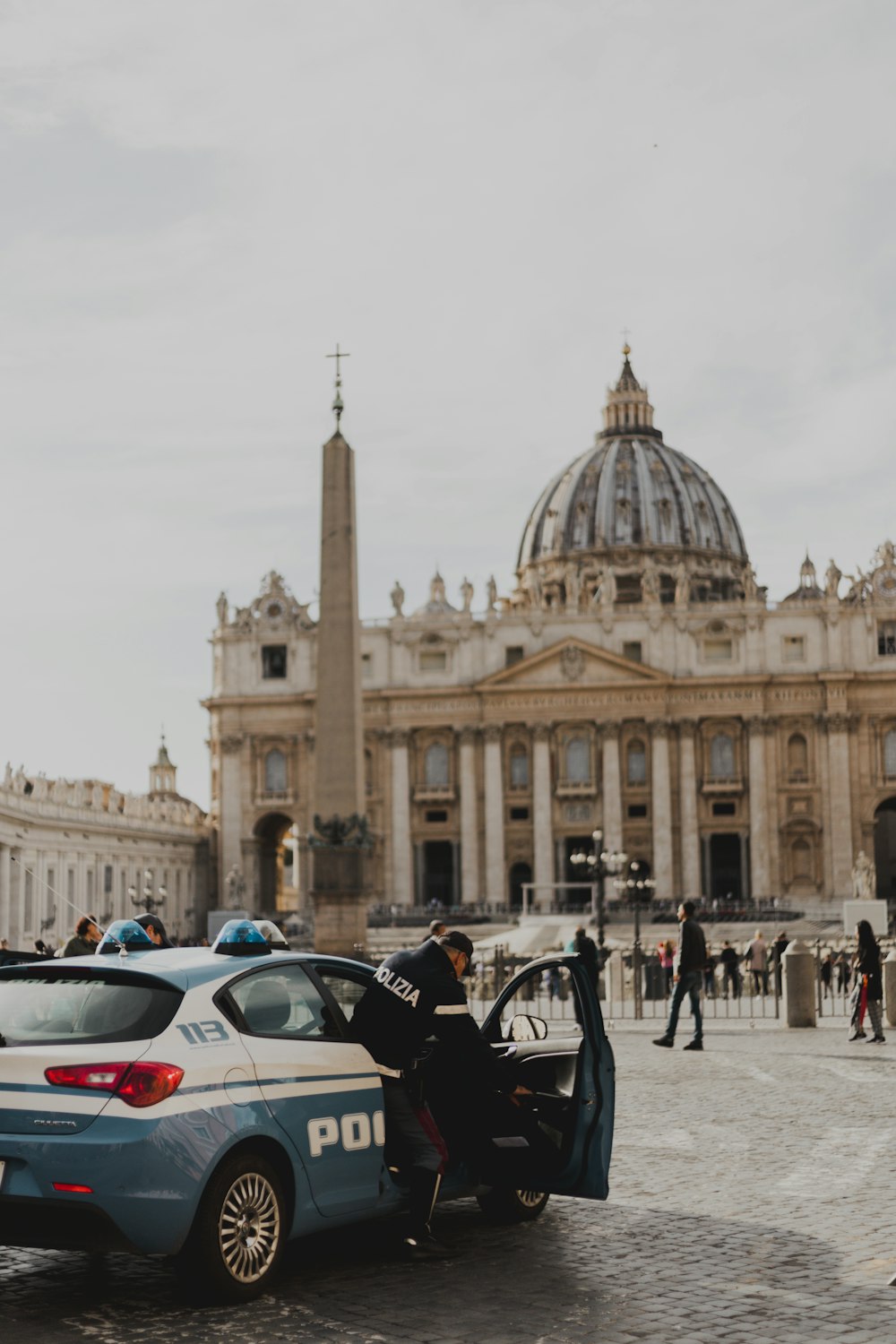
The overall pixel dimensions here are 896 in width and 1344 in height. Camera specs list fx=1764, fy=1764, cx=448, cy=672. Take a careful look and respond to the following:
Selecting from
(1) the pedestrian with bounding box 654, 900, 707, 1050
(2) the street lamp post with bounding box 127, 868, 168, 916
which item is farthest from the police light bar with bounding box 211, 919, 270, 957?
(2) the street lamp post with bounding box 127, 868, 168, 916

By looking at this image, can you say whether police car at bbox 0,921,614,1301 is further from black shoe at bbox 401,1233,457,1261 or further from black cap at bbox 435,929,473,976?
black cap at bbox 435,929,473,976

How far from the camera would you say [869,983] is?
813 inches

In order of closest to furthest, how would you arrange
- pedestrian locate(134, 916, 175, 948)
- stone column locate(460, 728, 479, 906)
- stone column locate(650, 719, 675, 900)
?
pedestrian locate(134, 916, 175, 948) < stone column locate(650, 719, 675, 900) < stone column locate(460, 728, 479, 906)

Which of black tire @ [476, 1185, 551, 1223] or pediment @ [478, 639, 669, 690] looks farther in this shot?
pediment @ [478, 639, 669, 690]

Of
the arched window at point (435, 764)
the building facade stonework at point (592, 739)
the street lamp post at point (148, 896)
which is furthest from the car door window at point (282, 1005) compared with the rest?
the arched window at point (435, 764)

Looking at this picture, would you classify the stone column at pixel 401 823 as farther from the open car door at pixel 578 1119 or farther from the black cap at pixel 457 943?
the black cap at pixel 457 943

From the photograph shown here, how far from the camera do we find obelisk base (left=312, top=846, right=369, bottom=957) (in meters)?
28.9

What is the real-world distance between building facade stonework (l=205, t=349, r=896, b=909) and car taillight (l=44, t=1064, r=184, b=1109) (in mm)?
75398

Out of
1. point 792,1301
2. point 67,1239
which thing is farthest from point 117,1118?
point 792,1301

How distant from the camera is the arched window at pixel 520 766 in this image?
282 feet

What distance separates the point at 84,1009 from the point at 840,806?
78.5 m

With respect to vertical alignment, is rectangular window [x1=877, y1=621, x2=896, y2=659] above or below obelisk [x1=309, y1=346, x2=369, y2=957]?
above

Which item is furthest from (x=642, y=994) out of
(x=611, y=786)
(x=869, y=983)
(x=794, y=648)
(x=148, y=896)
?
(x=794, y=648)

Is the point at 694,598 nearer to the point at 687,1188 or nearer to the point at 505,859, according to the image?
the point at 505,859
